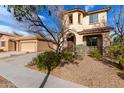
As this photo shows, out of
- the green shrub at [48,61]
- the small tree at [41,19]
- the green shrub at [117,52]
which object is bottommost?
the green shrub at [48,61]

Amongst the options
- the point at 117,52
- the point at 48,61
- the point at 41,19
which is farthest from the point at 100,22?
the point at 48,61

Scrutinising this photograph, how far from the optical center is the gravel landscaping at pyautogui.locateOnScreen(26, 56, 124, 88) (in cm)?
748

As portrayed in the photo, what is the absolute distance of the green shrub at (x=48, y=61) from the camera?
10.3 m

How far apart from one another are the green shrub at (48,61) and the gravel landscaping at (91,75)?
510mm

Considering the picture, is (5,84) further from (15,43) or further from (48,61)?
(15,43)

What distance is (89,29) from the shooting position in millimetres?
16797

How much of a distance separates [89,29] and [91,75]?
874cm

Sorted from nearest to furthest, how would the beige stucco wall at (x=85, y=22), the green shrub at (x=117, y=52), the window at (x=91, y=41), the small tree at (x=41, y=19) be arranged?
the small tree at (x=41, y=19) < the green shrub at (x=117, y=52) < the beige stucco wall at (x=85, y=22) < the window at (x=91, y=41)

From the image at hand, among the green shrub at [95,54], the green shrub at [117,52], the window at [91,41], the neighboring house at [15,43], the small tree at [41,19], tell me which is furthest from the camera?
the neighboring house at [15,43]

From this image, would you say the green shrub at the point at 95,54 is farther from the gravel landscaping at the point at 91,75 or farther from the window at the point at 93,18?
the gravel landscaping at the point at 91,75

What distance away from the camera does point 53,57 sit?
37.0 ft

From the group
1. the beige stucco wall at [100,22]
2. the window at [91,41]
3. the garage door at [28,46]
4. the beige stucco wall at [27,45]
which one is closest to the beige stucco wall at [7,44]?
the beige stucco wall at [27,45]

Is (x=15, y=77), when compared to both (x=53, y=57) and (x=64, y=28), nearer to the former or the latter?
(x=53, y=57)
